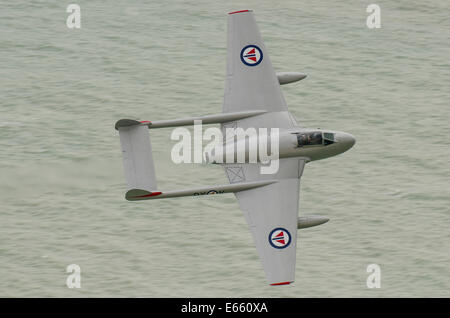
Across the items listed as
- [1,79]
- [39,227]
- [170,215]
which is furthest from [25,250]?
[1,79]

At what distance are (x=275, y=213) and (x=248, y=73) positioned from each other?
22.3ft

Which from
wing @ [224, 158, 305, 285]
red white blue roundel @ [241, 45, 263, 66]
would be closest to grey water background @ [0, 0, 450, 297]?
wing @ [224, 158, 305, 285]

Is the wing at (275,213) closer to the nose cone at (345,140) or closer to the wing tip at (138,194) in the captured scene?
the nose cone at (345,140)

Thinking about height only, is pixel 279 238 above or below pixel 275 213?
below

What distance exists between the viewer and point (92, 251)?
36438 millimetres

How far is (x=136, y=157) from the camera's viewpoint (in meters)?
34.0

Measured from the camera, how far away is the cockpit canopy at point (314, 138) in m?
35.9

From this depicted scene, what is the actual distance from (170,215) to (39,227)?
620cm

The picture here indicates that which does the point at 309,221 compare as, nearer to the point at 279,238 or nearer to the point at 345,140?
the point at 279,238

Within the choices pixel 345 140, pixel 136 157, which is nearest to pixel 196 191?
pixel 136 157

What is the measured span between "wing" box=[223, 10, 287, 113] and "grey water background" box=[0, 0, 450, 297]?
5258 mm

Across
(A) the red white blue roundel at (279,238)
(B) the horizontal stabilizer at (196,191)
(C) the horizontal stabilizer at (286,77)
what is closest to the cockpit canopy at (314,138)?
(B) the horizontal stabilizer at (196,191)

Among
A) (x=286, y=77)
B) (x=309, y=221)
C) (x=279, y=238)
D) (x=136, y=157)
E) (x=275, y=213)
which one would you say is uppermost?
(x=286, y=77)

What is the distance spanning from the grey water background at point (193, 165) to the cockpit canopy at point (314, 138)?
4.16 m
